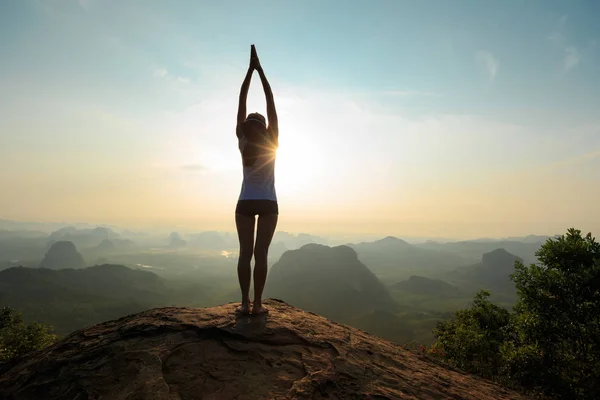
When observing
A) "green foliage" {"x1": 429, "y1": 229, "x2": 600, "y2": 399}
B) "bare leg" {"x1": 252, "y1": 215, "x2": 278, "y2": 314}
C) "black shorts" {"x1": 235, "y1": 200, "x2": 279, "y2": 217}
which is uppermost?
"black shorts" {"x1": 235, "y1": 200, "x2": 279, "y2": 217}

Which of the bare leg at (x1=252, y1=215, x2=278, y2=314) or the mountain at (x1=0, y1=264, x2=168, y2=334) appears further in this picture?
the mountain at (x1=0, y1=264, x2=168, y2=334)

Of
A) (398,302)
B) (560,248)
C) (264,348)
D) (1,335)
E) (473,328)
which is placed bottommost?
(398,302)

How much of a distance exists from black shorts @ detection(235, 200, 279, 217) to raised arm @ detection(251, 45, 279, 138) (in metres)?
1.69

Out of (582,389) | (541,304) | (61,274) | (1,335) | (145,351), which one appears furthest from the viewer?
(61,274)

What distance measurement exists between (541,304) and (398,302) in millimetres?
208225

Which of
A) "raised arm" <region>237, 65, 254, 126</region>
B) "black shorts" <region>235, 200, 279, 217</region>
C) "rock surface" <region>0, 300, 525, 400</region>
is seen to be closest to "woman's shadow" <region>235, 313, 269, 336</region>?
"rock surface" <region>0, 300, 525, 400</region>

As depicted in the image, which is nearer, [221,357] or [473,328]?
[221,357]

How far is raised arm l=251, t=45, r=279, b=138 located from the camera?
646 centimetres

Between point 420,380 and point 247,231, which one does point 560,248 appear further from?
point 247,231

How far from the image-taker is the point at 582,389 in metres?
10.2

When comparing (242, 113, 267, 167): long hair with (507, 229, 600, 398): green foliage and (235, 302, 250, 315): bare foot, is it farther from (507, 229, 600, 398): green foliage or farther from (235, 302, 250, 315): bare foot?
(507, 229, 600, 398): green foliage

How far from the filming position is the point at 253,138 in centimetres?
620

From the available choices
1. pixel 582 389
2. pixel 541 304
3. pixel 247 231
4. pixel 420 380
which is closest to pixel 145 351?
pixel 247 231

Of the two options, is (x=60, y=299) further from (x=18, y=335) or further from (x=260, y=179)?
(x=260, y=179)
